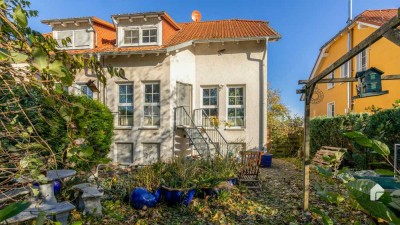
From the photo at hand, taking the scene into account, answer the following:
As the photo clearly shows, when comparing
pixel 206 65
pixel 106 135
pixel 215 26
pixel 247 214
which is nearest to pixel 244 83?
pixel 206 65

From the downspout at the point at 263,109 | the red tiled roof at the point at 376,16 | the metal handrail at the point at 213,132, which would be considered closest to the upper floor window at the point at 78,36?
the metal handrail at the point at 213,132

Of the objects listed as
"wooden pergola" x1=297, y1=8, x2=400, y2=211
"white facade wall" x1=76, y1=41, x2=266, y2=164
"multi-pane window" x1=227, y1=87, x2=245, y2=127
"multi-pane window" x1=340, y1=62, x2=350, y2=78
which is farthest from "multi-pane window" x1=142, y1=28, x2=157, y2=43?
"multi-pane window" x1=340, y1=62, x2=350, y2=78

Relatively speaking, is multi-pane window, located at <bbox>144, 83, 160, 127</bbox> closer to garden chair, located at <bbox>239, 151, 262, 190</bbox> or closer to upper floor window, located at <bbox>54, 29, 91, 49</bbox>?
upper floor window, located at <bbox>54, 29, 91, 49</bbox>

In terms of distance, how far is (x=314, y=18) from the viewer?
6500 millimetres

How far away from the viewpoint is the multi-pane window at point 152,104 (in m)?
10.7

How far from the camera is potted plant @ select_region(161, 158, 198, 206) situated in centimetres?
531

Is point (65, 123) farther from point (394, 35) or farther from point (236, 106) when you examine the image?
point (236, 106)

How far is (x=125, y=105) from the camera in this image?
11008 mm

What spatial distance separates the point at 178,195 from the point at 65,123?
3.24m

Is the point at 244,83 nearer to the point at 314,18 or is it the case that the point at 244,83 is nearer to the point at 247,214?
the point at 314,18

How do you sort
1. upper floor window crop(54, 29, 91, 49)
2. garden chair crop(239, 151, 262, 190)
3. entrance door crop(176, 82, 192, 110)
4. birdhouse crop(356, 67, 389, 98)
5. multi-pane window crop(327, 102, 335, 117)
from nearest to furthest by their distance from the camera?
birdhouse crop(356, 67, 389, 98) < garden chair crop(239, 151, 262, 190) < entrance door crop(176, 82, 192, 110) < upper floor window crop(54, 29, 91, 49) < multi-pane window crop(327, 102, 335, 117)

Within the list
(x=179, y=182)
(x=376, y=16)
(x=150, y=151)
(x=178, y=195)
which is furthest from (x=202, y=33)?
(x=178, y=195)

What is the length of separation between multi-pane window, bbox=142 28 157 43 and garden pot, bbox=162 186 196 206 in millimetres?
7550

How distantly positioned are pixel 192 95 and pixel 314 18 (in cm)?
606
